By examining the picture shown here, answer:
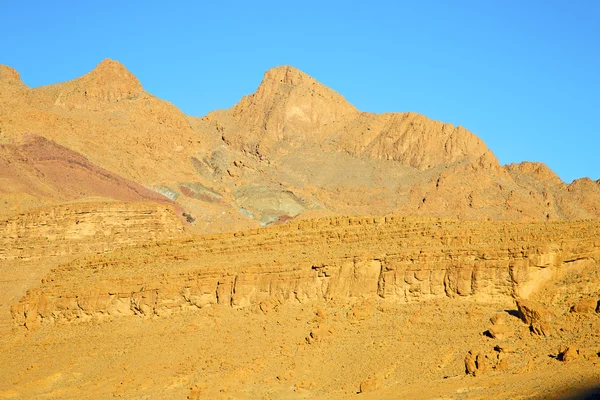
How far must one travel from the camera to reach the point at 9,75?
132750 mm

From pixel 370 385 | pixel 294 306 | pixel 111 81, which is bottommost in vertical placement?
pixel 370 385

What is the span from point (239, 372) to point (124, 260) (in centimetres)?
1363

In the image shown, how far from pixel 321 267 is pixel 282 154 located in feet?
343

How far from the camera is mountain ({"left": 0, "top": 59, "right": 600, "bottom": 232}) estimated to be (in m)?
120

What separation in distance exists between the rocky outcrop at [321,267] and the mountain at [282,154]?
175 feet

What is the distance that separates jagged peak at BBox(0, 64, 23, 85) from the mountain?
6.1 inches

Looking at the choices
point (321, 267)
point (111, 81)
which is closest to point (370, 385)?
point (321, 267)

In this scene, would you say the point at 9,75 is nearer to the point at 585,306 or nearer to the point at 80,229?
the point at 80,229

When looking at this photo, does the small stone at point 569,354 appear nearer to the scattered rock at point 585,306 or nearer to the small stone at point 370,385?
the scattered rock at point 585,306

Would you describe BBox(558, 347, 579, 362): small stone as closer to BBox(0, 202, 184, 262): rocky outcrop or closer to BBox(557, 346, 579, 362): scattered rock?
BBox(557, 346, 579, 362): scattered rock

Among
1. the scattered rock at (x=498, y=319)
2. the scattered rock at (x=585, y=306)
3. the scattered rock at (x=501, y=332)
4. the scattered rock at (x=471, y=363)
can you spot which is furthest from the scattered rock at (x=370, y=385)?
the scattered rock at (x=585, y=306)

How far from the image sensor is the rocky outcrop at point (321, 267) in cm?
4038

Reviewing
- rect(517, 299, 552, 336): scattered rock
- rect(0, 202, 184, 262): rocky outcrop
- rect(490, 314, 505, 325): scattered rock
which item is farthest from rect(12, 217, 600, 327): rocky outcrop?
rect(0, 202, 184, 262): rocky outcrop

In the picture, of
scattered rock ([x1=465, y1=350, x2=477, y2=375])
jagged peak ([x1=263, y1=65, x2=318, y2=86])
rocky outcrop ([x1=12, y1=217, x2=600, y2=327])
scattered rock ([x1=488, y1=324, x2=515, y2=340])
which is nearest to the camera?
scattered rock ([x1=465, y1=350, x2=477, y2=375])
